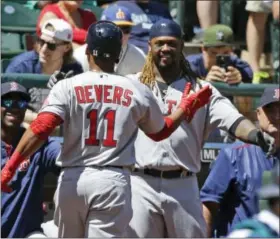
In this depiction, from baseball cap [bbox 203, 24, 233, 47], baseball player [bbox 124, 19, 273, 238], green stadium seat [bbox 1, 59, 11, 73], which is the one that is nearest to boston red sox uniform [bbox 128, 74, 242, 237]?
baseball player [bbox 124, 19, 273, 238]

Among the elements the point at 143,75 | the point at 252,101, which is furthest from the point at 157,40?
the point at 252,101

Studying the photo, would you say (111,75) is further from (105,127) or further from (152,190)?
(152,190)

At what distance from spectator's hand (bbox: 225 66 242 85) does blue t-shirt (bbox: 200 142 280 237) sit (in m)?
1.64

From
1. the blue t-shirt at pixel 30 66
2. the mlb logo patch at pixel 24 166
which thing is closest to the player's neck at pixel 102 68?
the mlb logo patch at pixel 24 166

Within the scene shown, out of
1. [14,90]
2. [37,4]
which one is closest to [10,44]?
[37,4]

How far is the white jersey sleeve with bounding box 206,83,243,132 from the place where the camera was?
7555 millimetres

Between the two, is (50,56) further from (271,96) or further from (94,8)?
(94,8)

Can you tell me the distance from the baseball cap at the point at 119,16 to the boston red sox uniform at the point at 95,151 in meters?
3.29

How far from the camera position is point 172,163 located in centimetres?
738

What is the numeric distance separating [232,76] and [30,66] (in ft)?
4.87

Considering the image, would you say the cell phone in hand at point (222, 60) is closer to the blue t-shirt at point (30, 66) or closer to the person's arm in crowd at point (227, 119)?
the blue t-shirt at point (30, 66)

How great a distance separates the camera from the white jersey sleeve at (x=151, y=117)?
6957 millimetres

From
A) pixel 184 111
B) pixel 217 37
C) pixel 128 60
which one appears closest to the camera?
pixel 184 111

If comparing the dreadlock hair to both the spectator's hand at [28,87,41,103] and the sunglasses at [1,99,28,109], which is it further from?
the spectator's hand at [28,87,41,103]
